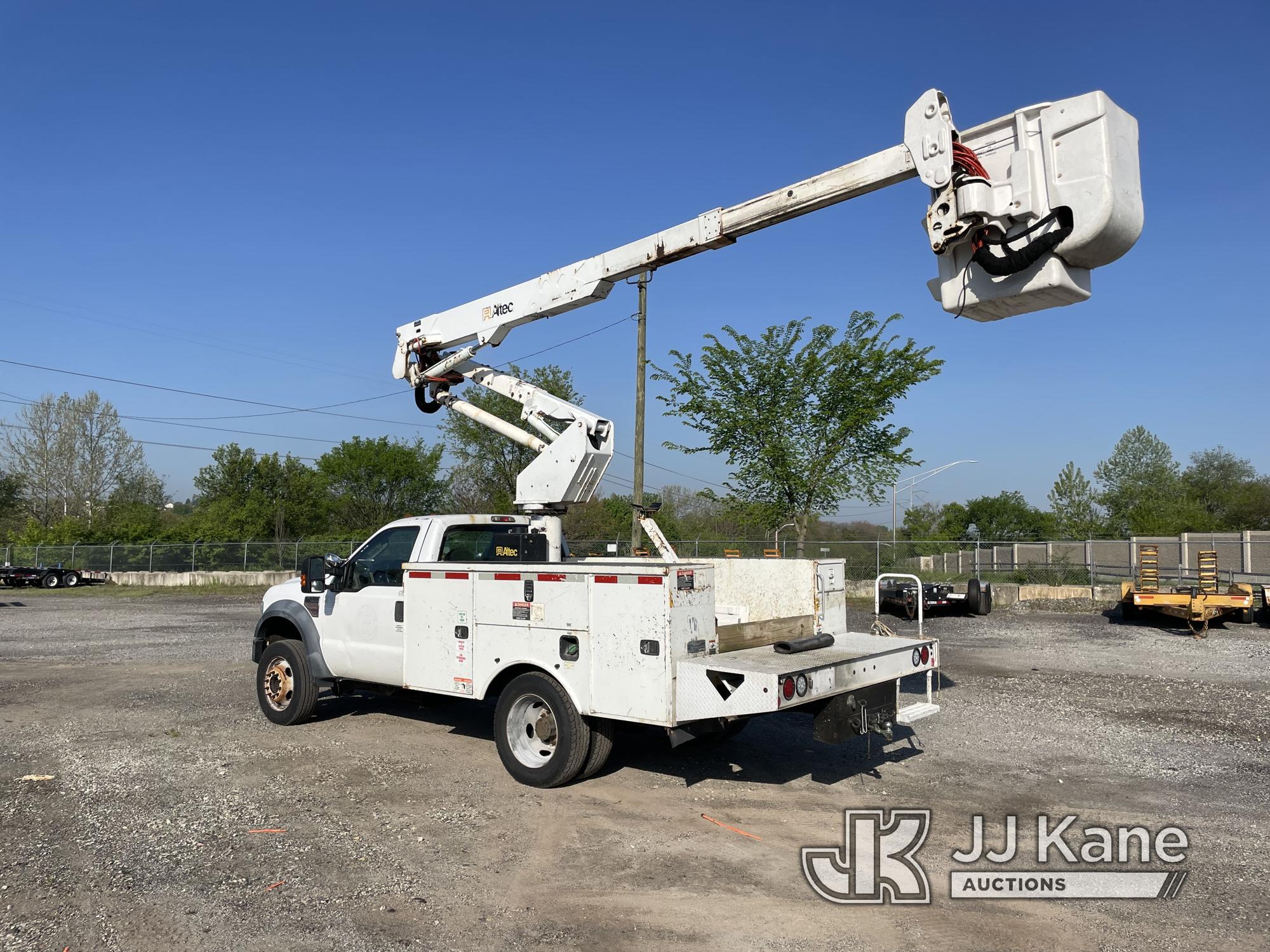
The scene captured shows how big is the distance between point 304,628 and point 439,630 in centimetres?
227

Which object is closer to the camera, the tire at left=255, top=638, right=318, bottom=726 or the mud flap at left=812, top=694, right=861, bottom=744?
the mud flap at left=812, top=694, right=861, bottom=744

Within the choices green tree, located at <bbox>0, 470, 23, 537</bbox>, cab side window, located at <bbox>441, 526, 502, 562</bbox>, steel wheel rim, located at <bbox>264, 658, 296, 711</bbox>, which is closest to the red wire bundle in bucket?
cab side window, located at <bbox>441, 526, 502, 562</bbox>

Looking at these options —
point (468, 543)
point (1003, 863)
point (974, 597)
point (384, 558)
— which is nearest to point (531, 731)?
point (468, 543)

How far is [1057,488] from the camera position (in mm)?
66812

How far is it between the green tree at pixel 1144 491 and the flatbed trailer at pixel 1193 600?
1479 inches

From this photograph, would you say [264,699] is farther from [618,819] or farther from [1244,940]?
[1244,940]

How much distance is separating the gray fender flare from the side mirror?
1.03 feet

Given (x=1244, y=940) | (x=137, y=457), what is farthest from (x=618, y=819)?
(x=137, y=457)

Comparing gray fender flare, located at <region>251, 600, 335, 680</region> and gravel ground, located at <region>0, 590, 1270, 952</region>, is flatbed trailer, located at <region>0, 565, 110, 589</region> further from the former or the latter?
gray fender flare, located at <region>251, 600, 335, 680</region>

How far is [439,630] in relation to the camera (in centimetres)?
751

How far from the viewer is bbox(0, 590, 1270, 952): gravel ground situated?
4.43m

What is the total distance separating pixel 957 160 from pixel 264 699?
318 inches

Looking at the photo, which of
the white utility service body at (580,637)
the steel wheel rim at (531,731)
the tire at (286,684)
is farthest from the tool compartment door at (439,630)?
the tire at (286,684)

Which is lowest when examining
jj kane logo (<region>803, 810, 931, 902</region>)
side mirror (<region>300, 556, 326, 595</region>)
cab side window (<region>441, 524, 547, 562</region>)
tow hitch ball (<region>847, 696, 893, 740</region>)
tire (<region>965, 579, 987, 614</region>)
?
jj kane logo (<region>803, 810, 931, 902</region>)
